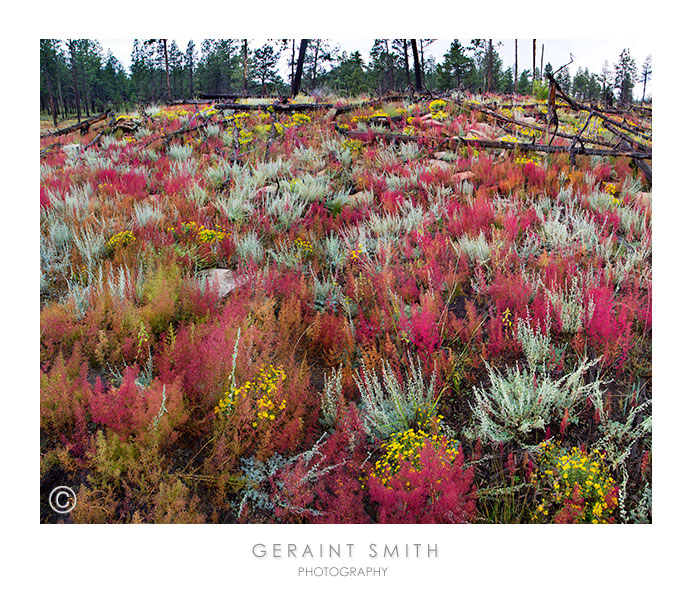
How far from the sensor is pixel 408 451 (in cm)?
173

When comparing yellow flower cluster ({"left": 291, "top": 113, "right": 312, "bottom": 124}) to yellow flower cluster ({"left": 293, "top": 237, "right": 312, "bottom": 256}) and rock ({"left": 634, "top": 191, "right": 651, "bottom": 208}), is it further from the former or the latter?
rock ({"left": 634, "top": 191, "right": 651, "bottom": 208})

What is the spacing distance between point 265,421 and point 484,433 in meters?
1.03

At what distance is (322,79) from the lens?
2738cm

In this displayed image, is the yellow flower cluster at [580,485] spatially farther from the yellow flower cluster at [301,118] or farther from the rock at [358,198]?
the yellow flower cluster at [301,118]

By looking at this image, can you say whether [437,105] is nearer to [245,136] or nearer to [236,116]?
[236,116]

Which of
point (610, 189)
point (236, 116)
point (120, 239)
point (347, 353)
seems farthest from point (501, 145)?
point (236, 116)

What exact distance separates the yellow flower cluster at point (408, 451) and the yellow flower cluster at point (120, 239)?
9.44ft

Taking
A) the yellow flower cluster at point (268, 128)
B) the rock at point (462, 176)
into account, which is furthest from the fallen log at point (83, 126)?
the rock at point (462, 176)

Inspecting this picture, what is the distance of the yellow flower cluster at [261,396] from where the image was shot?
75.5 inches

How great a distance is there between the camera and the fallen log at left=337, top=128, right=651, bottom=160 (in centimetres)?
514

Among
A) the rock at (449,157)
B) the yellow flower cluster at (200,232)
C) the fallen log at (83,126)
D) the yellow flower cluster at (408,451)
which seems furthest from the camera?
the fallen log at (83,126)

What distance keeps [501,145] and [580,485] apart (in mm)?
5616
